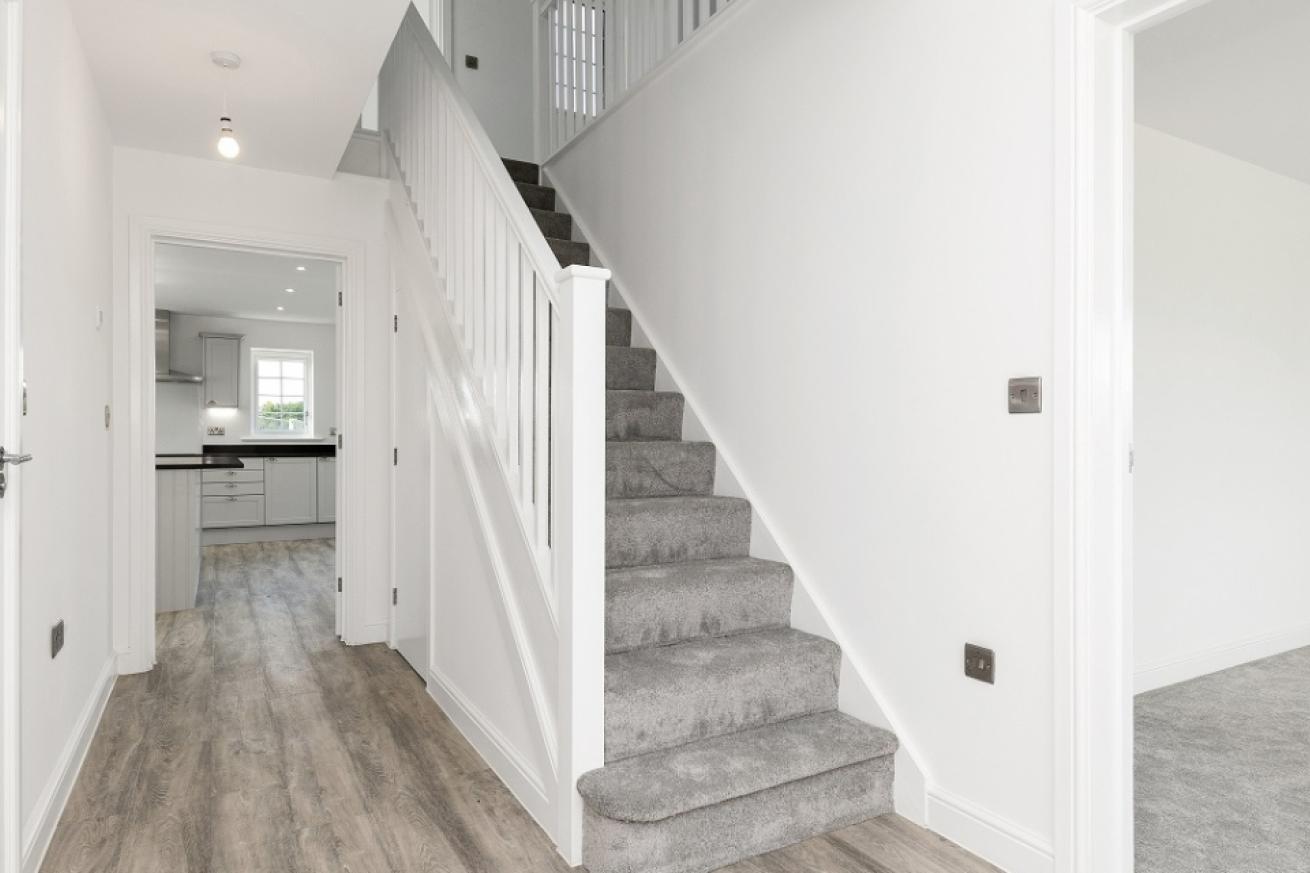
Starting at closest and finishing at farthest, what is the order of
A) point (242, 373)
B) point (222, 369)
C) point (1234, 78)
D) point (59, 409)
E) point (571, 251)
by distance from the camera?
point (59, 409), point (1234, 78), point (571, 251), point (222, 369), point (242, 373)

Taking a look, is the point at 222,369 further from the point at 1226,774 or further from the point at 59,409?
the point at 1226,774

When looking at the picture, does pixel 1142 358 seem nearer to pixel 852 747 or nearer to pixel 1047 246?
pixel 1047 246

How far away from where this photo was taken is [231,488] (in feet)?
25.3

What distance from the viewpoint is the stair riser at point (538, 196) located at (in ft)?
15.4

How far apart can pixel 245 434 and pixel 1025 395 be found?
8805 mm

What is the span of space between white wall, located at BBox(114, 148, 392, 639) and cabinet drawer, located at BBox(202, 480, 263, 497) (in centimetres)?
450

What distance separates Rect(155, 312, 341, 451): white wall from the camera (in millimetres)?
8367

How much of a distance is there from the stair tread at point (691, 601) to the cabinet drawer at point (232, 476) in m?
6.46

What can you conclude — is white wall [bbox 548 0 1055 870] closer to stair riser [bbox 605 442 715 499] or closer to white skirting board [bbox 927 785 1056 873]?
white skirting board [bbox 927 785 1056 873]

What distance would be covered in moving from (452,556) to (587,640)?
1.22m

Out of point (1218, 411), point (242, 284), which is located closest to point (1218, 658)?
point (1218, 411)

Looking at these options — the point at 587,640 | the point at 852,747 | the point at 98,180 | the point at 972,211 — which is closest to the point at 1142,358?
the point at 972,211

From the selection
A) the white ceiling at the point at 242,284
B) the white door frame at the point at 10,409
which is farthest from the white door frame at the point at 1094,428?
the white ceiling at the point at 242,284

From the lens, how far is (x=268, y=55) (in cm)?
269
